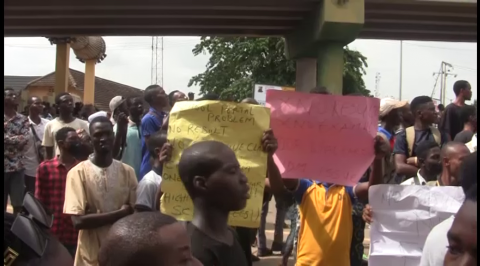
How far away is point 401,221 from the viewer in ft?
12.0

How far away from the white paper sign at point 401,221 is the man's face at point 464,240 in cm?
189

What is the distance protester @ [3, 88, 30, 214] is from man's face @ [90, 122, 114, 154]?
3025mm

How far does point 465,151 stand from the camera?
362 cm

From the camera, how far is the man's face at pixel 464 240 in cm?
164

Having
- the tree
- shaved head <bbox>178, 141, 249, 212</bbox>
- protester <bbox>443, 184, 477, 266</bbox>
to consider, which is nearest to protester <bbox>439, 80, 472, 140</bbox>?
shaved head <bbox>178, 141, 249, 212</bbox>

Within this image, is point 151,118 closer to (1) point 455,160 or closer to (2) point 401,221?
(2) point 401,221

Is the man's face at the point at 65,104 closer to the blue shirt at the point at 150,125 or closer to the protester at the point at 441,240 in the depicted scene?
the blue shirt at the point at 150,125

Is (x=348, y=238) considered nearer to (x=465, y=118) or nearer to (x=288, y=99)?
(x=288, y=99)

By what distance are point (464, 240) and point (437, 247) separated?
985 millimetres

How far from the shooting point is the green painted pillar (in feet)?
37.8

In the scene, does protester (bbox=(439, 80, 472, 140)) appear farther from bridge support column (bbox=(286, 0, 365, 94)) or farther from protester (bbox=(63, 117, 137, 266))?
protester (bbox=(63, 117, 137, 266))

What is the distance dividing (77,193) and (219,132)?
1.24 metres

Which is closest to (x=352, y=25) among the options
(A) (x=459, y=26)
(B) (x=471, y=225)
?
(A) (x=459, y=26)

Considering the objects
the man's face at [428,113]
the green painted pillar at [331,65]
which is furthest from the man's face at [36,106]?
the green painted pillar at [331,65]
